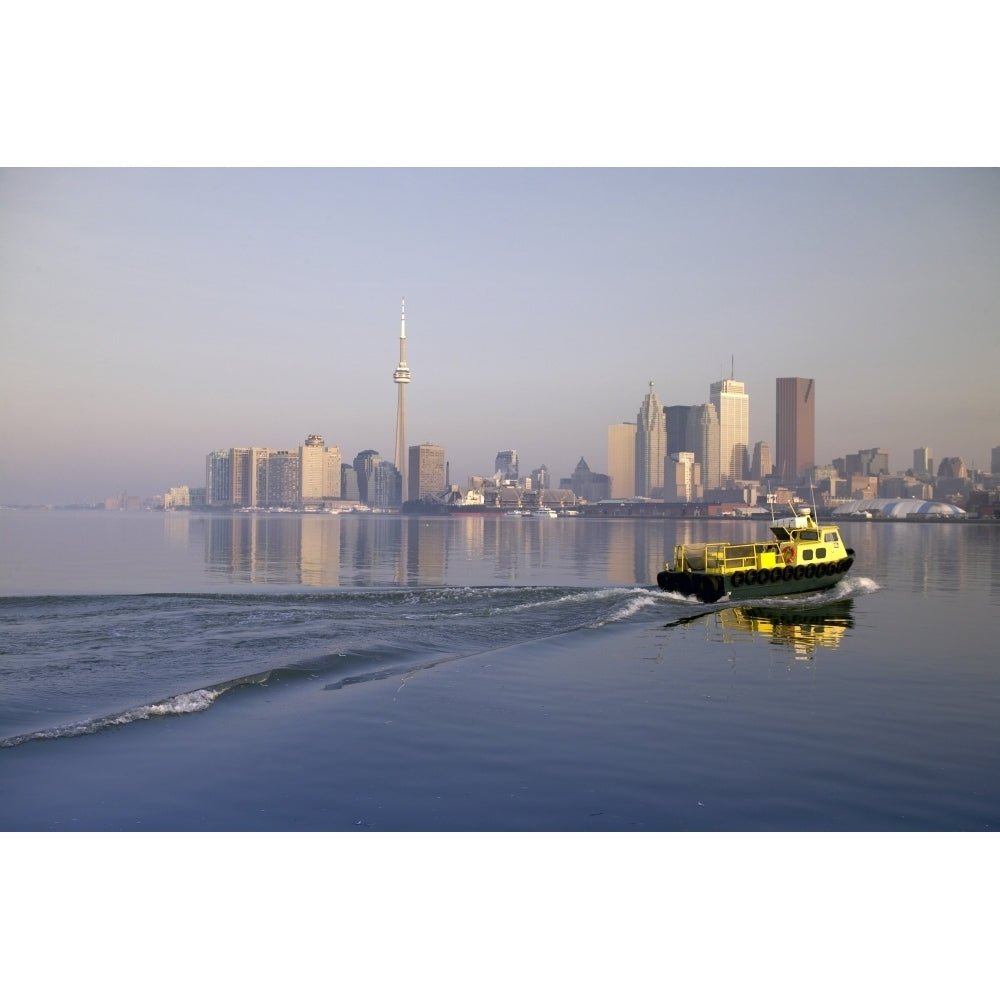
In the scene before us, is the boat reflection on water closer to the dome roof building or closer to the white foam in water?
the white foam in water

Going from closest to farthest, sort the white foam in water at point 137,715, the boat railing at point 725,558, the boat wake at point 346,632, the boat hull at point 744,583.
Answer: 1. the white foam in water at point 137,715
2. the boat wake at point 346,632
3. the boat hull at point 744,583
4. the boat railing at point 725,558

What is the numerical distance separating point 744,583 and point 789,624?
14.9 feet

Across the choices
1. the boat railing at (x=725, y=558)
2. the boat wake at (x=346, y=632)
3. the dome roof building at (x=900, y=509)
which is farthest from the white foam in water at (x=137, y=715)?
the dome roof building at (x=900, y=509)

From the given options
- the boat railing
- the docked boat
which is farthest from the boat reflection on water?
the boat railing

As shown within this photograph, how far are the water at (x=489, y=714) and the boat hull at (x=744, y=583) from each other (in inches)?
38.3

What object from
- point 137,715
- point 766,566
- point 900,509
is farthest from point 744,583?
point 900,509

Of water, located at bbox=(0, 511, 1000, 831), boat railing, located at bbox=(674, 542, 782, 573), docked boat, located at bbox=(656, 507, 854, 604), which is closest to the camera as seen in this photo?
water, located at bbox=(0, 511, 1000, 831)

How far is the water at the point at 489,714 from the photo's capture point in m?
7.20

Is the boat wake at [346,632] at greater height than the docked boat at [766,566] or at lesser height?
lesser

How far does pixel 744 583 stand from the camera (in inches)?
939

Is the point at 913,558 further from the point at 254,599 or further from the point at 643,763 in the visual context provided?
the point at 643,763

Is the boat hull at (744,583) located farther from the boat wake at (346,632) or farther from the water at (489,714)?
the water at (489,714)

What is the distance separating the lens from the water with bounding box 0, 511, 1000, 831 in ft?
23.6

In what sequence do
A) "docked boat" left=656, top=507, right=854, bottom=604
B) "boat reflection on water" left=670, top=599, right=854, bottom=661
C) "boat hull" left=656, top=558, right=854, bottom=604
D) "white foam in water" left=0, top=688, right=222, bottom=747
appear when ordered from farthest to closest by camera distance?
"docked boat" left=656, top=507, right=854, bottom=604
"boat hull" left=656, top=558, right=854, bottom=604
"boat reflection on water" left=670, top=599, right=854, bottom=661
"white foam in water" left=0, top=688, right=222, bottom=747
